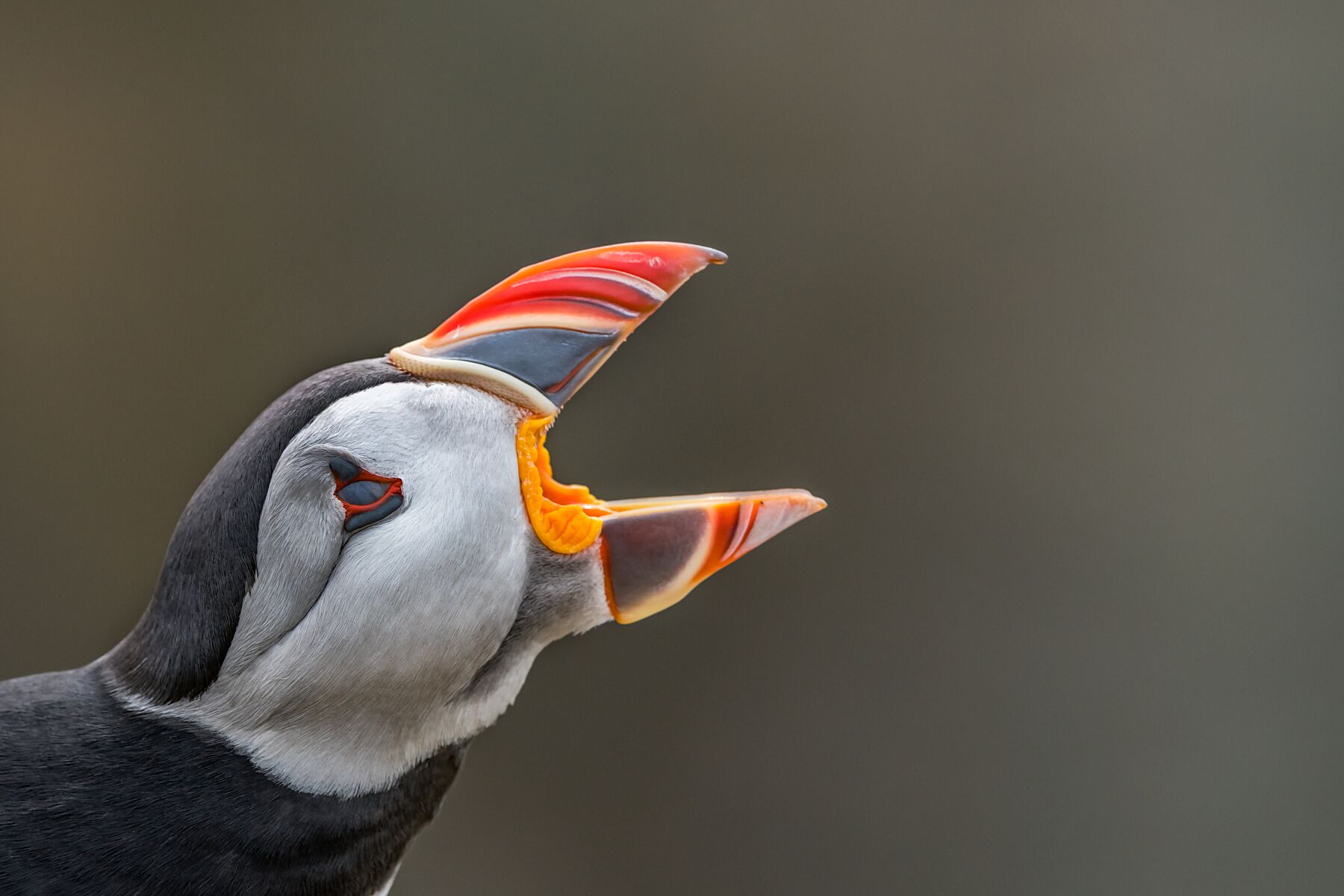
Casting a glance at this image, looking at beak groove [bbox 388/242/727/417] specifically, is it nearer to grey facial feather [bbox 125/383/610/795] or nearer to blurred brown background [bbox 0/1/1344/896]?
grey facial feather [bbox 125/383/610/795]

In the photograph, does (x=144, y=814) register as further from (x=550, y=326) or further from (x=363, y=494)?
(x=550, y=326)

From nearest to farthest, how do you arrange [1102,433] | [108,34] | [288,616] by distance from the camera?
[288,616] → [108,34] → [1102,433]

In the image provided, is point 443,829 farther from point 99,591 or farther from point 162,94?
point 162,94

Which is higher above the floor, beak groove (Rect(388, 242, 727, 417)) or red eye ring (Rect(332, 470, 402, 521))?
beak groove (Rect(388, 242, 727, 417))

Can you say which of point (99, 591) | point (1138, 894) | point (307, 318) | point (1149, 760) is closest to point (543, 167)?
point (307, 318)

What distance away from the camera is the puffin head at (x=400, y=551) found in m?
0.59

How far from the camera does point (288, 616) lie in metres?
0.59

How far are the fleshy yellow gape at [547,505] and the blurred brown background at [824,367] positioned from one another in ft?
2.61

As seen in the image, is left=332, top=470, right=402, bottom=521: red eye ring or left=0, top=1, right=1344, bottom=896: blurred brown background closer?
left=332, top=470, right=402, bottom=521: red eye ring

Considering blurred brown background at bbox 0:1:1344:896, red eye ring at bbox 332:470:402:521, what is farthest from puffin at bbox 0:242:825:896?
blurred brown background at bbox 0:1:1344:896

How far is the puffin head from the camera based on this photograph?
59cm

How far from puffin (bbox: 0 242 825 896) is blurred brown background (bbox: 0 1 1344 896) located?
32.4 inches

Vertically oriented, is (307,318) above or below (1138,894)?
above

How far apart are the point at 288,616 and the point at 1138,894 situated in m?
1.43
